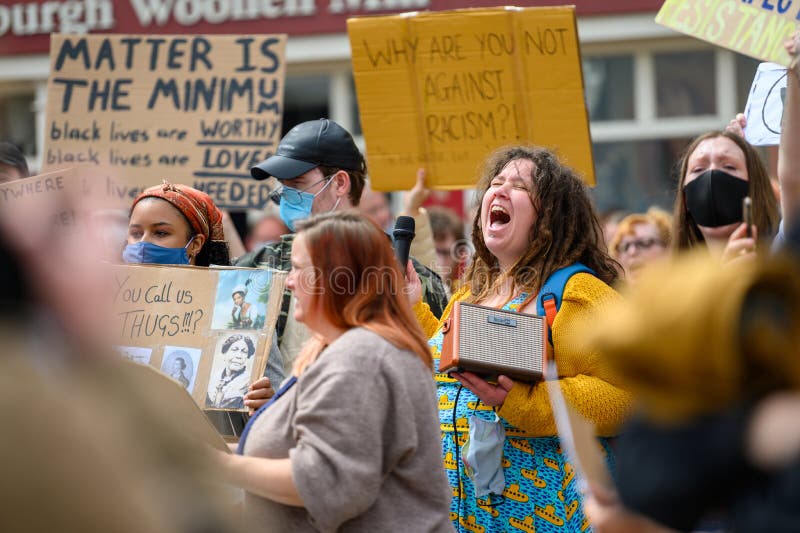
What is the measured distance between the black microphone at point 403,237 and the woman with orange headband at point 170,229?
30.2 inches

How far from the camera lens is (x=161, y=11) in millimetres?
10469

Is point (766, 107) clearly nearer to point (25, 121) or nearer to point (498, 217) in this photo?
point (498, 217)

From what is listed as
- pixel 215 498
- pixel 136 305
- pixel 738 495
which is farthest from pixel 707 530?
pixel 136 305

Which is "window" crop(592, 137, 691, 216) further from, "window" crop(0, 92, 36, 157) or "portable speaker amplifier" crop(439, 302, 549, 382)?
"portable speaker amplifier" crop(439, 302, 549, 382)

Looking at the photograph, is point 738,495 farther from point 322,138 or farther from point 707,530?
point 322,138

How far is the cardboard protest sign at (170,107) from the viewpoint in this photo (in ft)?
18.7

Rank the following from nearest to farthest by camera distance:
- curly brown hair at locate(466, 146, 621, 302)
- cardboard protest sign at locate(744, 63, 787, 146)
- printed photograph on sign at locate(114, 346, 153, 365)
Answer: printed photograph on sign at locate(114, 346, 153, 365), curly brown hair at locate(466, 146, 621, 302), cardboard protest sign at locate(744, 63, 787, 146)

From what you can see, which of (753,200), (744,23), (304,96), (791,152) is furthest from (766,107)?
(304,96)

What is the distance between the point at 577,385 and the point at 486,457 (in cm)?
36

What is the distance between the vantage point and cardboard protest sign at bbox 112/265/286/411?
353cm

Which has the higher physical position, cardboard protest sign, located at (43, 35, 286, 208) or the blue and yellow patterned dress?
cardboard protest sign, located at (43, 35, 286, 208)

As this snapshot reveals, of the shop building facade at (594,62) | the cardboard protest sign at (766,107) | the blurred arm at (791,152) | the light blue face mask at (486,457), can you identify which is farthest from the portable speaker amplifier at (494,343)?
the shop building facade at (594,62)

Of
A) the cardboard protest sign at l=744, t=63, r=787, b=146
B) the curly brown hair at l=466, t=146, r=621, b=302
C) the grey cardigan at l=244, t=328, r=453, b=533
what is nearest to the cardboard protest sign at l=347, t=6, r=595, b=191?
the cardboard protest sign at l=744, t=63, r=787, b=146

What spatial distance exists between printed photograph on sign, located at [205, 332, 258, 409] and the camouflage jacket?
45 centimetres
